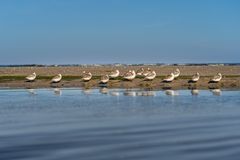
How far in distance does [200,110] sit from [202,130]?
5437 millimetres

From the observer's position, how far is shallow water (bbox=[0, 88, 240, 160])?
12.5 meters

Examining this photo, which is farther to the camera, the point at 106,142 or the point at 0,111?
the point at 0,111

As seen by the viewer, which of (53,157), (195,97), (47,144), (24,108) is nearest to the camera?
(53,157)

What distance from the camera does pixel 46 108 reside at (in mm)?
22969

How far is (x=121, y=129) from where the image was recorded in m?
16.2

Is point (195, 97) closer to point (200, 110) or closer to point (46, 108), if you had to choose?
point (200, 110)

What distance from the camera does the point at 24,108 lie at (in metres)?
23.0

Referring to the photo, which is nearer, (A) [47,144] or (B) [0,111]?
(A) [47,144]

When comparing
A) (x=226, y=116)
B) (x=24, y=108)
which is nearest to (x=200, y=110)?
(x=226, y=116)

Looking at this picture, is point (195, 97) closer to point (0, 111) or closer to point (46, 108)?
point (46, 108)

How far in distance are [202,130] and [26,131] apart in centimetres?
503

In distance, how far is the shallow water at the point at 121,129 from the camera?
12469mm

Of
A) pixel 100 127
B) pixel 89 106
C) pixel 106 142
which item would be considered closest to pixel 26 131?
pixel 100 127

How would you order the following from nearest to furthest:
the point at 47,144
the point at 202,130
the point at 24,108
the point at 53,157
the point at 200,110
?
the point at 53,157 → the point at 47,144 → the point at 202,130 → the point at 200,110 → the point at 24,108
